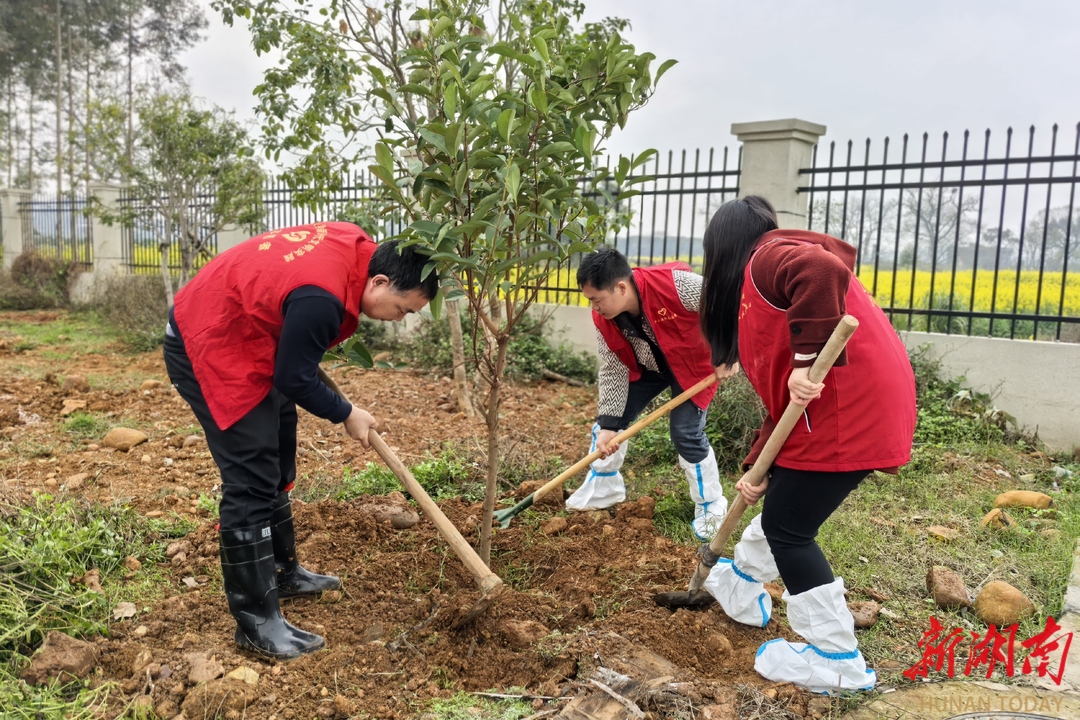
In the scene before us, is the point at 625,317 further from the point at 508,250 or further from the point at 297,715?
the point at 297,715

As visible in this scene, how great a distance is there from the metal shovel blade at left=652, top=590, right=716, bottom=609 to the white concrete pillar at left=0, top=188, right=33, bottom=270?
1836cm

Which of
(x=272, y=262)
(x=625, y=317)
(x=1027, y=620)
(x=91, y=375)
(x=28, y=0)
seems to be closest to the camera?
(x=272, y=262)

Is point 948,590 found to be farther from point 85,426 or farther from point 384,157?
point 85,426

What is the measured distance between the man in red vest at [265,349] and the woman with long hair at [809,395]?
3.27 ft

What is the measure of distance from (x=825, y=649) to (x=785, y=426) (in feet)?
2.34

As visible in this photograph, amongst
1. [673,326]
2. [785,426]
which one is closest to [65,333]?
[673,326]

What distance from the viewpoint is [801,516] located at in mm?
2209

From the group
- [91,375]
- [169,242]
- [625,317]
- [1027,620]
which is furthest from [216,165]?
[1027,620]

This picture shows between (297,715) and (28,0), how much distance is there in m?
26.7

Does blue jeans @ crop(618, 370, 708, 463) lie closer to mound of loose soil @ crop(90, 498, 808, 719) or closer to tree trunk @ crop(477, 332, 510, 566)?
mound of loose soil @ crop(90, 498, 808, 719)

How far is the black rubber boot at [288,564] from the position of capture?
2822mm

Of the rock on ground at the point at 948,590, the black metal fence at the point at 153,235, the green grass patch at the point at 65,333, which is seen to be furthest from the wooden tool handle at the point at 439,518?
the black metal fence at the point at 153,235

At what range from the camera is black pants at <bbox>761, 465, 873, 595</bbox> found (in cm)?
217

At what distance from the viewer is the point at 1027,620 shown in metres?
2.76
